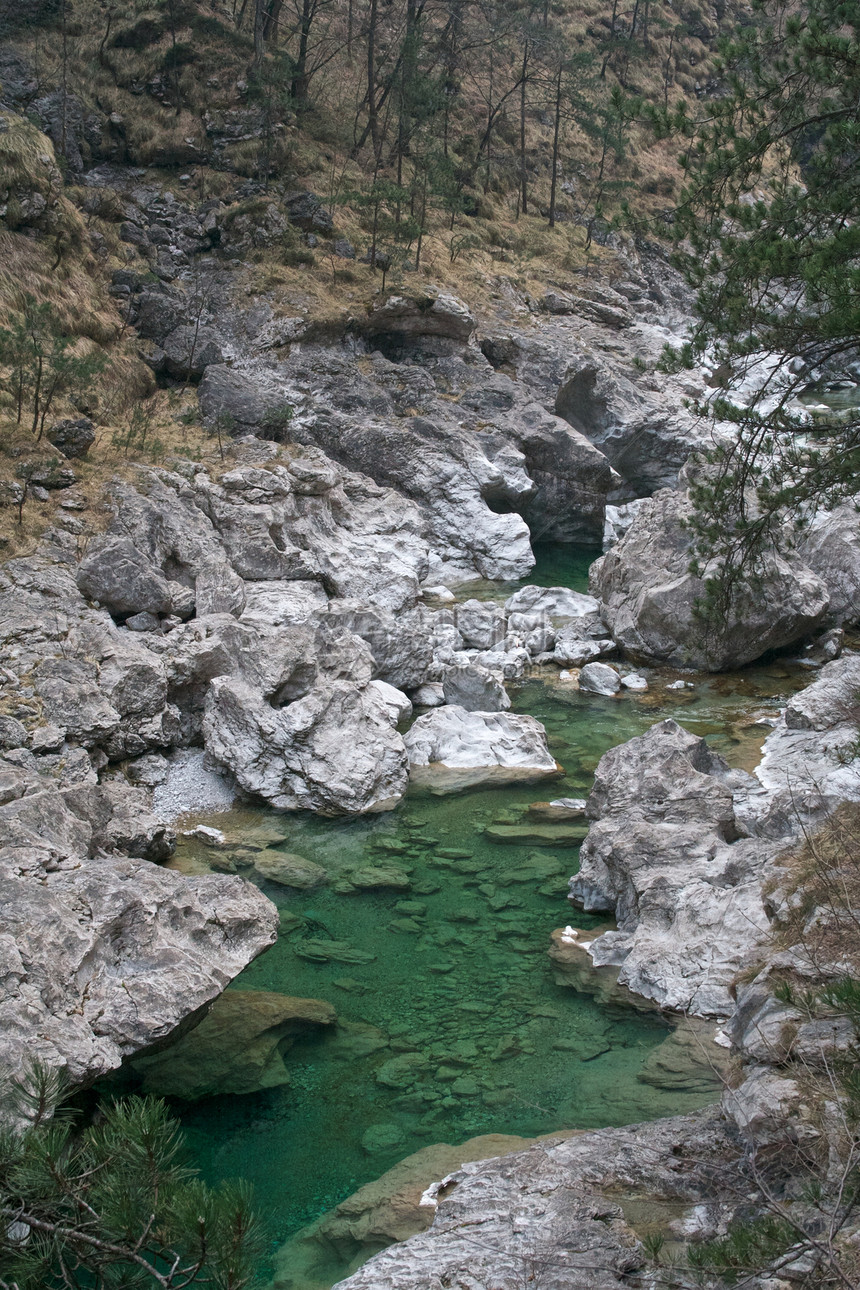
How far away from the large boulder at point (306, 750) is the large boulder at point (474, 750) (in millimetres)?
618

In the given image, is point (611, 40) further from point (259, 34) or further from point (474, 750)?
point (474, 750)

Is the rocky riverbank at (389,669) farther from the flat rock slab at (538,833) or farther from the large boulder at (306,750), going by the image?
the flat rock slab at (538,833)

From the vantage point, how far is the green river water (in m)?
6.36

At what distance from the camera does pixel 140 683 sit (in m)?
12.3

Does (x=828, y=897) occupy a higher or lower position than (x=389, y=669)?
higher

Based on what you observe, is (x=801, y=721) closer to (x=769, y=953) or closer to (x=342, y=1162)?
(x=769, y=953)

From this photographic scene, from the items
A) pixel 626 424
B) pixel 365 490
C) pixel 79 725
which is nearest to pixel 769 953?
pixel 79 725

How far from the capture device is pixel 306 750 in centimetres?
1209

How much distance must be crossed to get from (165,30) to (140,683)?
98.4 ft

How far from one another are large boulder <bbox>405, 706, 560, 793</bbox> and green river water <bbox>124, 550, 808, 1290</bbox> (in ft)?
1.07

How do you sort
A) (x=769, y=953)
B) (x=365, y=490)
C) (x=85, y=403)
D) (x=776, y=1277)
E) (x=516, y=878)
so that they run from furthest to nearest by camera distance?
1. (x=365, y=490)
2. (x=85, y=403)
3. (x=516, y=878)
4. (x=769, y=953)
5. (x=776, y=1277)

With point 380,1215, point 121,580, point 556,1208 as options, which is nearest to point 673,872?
point 380,1215

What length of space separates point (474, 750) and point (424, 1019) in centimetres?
579

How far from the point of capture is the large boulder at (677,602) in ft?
54.4
